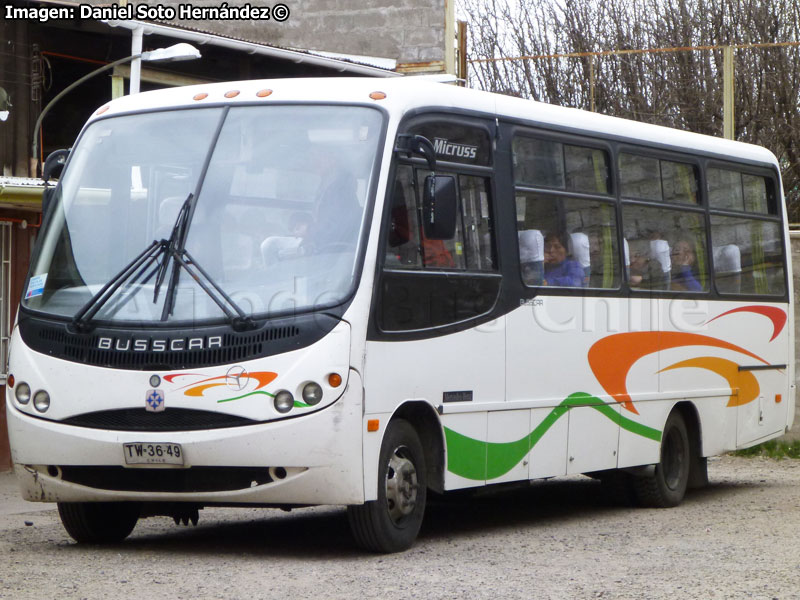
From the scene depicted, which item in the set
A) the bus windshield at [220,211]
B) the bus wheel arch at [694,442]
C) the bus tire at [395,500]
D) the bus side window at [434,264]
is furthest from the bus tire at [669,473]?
the bus windshield at [220,211]

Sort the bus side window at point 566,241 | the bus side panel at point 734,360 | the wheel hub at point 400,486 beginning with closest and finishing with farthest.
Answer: the wheel hub at point 400,486 < the bus side window at point 566,241 < the bus side panel at point 734,360

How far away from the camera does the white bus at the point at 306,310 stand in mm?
8961

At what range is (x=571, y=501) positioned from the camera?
45.2 feet

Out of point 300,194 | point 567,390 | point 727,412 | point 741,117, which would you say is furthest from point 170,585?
point 741,117

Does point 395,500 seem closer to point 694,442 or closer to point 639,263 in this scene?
point 639,263

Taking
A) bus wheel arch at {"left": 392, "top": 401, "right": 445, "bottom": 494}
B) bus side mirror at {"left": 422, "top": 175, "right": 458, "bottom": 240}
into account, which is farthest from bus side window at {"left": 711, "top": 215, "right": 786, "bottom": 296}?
bus side mirror at {"left": 422, "top": 175, "right": 458, "bottom": 240}

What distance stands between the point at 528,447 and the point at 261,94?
3084mm

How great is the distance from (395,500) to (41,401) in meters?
2.19

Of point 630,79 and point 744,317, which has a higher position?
point 630,79

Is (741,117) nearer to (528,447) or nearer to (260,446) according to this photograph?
(528,447)

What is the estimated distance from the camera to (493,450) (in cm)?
1051

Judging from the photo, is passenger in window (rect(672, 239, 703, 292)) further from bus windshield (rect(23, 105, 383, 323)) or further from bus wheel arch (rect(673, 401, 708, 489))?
bus windshield (rect(23, 105, 383, 323))

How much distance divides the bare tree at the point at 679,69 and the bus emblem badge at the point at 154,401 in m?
24.7

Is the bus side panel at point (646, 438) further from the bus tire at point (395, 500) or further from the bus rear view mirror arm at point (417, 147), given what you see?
the bus rear view mirror arm at point (417, 147)
